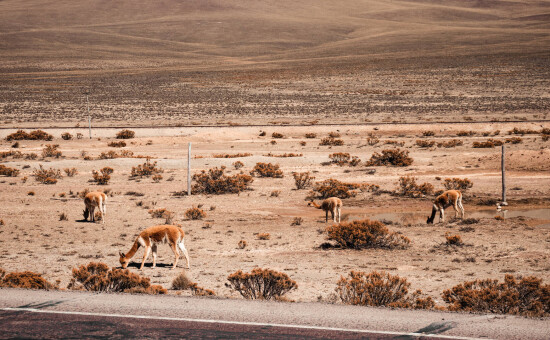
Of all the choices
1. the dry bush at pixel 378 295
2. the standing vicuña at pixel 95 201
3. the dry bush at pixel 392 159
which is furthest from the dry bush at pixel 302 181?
the dry bush at pixel 378 295

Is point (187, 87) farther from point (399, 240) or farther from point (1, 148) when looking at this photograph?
point (399, 240)

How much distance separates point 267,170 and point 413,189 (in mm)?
6600

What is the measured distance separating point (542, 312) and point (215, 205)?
13889 mm

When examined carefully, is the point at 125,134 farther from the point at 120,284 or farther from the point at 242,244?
the point at 120,284

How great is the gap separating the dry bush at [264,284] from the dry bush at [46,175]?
17.2 m

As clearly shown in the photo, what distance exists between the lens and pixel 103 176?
26.4 meters

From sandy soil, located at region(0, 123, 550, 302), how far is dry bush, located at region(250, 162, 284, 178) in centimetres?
53

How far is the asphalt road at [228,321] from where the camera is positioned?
327 inches

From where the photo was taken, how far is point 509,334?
8.30 m

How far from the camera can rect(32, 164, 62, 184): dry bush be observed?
26.1 meters

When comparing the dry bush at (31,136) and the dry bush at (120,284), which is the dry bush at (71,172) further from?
the dry bush at (120,284)

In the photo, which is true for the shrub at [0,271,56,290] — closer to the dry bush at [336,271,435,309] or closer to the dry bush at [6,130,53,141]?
the dry bush at [336,271,435,309]

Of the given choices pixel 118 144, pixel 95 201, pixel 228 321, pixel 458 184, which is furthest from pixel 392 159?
pixel 228 321

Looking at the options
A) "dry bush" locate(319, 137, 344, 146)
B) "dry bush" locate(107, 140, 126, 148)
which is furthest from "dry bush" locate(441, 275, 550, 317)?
"dry bush" locate(107, 140, 126, 148)
